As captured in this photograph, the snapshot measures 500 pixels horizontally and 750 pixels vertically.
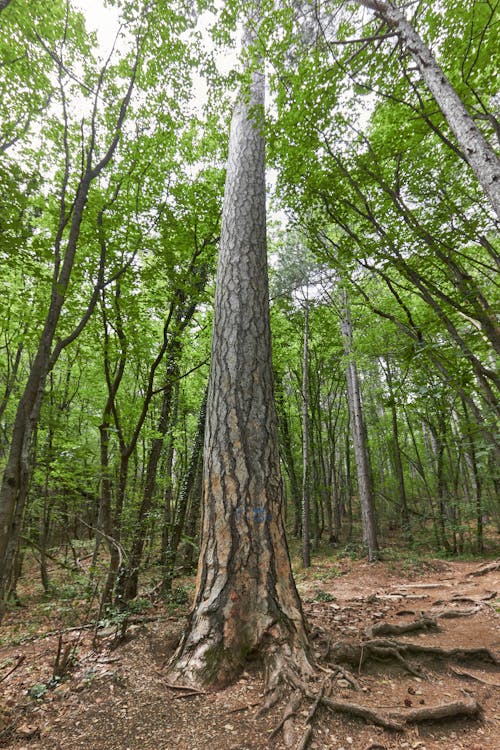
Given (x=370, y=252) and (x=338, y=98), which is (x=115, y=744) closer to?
(x=370, y=252)

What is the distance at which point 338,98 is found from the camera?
5.08 m

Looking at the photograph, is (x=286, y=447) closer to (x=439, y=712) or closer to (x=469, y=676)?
(x=469, y=676)

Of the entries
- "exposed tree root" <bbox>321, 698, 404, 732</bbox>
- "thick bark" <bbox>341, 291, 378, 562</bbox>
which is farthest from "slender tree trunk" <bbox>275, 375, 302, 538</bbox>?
"exposed tree root" <bbox>321, 698, 404, 732</bbox>

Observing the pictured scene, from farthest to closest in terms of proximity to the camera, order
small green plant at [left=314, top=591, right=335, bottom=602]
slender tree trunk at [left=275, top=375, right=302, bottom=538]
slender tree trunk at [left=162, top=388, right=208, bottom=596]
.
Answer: slender tree trunk at [left=275, top=375, right=302, bottom=538]
small green plant at [left=314, top=591, right=335, bottom=602]
slender tree trunk at [left=162, top=388, right=208, bottom=596]

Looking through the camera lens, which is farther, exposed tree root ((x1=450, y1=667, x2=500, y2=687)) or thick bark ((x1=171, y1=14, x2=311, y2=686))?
exposed tree root ((x1=450, y1=667, x2=500, y2=687))

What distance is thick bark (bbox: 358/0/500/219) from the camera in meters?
3.40

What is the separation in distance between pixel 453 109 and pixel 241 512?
4.95 meters

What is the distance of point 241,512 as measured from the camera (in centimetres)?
288

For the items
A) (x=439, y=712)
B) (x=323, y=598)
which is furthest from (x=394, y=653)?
(x=323, y=598)

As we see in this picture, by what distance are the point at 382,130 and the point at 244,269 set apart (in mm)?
3885

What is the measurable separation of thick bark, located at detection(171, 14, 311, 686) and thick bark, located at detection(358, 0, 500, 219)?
244cm

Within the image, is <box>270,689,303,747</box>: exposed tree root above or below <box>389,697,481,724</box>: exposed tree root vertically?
above

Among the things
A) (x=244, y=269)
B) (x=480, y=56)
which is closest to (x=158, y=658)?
(x=244, y=269)

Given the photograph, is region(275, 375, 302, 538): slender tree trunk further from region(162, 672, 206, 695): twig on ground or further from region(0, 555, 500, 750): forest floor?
region(162, 672, 206, 695): twig on ground
